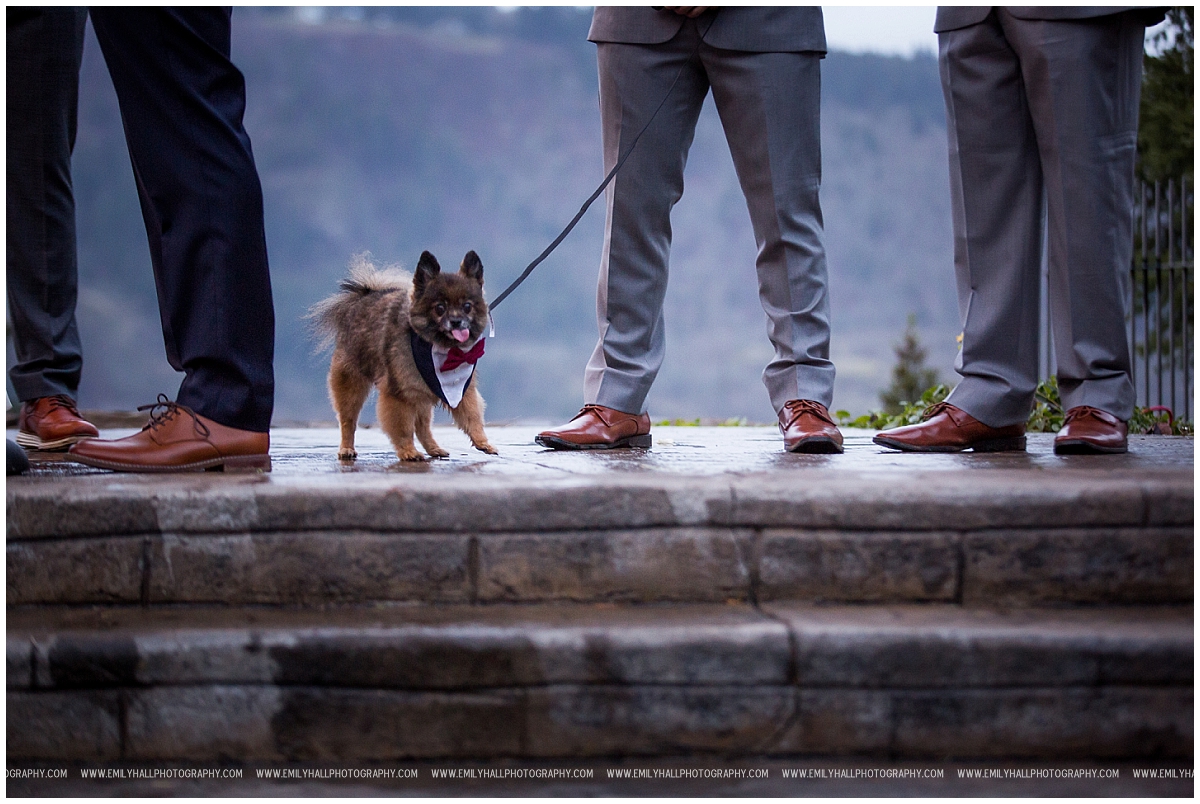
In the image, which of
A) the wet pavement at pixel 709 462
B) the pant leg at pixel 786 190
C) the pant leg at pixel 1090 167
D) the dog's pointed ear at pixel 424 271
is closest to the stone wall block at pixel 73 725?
the wet pavement at pixel 709 462

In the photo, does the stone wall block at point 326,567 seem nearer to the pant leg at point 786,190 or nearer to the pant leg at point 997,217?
the pant leg at point 786,190

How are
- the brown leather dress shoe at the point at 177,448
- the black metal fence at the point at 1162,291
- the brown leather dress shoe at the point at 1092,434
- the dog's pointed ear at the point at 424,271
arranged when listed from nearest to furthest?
the brown leather dress shoe at the point at 177,448 < the brown leather dress shoe at the point at 1092,434 < the dog's pointed ear at the point at 424,271 < the black metal fence at the point at 1162,291

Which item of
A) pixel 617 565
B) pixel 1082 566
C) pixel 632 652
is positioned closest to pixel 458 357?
pixel 617 565

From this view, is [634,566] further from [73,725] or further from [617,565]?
[73,725]

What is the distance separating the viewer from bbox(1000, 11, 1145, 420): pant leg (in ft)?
8.75

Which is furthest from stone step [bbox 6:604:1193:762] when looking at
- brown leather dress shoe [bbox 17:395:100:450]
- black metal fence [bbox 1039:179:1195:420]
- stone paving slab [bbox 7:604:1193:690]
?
black metal fence [bbox 1039:179:1195:420]

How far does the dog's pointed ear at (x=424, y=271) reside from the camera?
3049 millimetres

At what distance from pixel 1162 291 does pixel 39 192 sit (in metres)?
8.84

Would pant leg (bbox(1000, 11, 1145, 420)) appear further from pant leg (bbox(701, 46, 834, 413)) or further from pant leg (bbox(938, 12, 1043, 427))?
pant leg (bbox(701, 46, 834, 413))

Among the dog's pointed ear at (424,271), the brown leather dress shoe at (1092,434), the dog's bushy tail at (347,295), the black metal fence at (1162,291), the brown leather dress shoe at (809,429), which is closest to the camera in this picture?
the brown leather dress shoe at (1092,434)

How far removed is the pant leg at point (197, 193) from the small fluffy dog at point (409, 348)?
603 millimetres

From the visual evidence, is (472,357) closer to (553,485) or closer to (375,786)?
(553,485)

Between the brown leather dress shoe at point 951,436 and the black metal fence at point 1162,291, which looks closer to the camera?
the brown leather dress shoe at point 951,436

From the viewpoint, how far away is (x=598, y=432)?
9.96 feet
